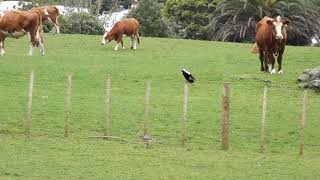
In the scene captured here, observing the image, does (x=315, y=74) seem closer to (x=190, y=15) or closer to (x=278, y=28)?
(x=278, y=28)

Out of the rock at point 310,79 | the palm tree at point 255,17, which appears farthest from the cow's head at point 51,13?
the rock at point 310,79

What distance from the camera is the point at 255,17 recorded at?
160 feet

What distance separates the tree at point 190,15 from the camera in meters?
54.7

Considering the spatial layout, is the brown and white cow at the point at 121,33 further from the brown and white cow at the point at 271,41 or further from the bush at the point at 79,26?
the bush at the point at 79,26

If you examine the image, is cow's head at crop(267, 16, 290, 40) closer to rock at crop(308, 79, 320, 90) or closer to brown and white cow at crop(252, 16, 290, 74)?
brown and white cow at crop(252, 16, 290, 74)

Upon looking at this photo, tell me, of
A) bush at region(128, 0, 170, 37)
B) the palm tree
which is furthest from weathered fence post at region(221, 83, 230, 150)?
bush at region(128, 0, 170, 37)

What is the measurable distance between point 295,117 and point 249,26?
29.8m

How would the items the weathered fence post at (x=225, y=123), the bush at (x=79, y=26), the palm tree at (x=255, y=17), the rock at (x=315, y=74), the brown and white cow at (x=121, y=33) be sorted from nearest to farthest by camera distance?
the weathered fence post at (x=225, y=123), the rock at (x=315, y=74), the brown and white cow at (x=121, y=33), the palm tree at (x=255, y=17), the bush at (x=79, y=26)

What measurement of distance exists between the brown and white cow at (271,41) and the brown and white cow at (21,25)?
9171mm

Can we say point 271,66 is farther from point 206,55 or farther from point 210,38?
point 210,38

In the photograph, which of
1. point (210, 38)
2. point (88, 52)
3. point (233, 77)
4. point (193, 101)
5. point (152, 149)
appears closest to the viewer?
point (152, 149)

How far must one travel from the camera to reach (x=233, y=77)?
25.4 meters

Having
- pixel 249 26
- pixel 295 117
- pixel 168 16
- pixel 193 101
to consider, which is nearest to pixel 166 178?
pixel 295 117

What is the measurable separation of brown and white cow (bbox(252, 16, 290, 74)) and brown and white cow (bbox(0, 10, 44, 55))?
9.17 metres
